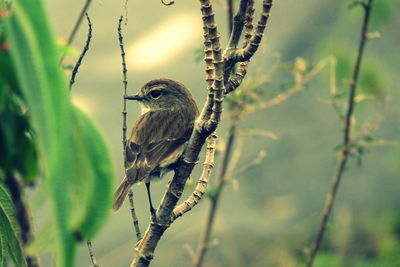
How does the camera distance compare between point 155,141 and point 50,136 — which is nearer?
point 50,136

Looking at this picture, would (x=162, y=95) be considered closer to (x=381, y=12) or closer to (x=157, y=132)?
(x=157, y=132)

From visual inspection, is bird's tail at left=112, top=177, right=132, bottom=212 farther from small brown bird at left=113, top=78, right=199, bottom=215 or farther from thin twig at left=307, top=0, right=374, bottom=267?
thin twig at left=307, top=0, right=374, bottom=267

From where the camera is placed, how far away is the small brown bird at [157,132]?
2908mm

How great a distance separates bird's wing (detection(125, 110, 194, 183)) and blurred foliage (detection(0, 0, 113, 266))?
1703mm

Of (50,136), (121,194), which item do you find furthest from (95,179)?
(121,194)

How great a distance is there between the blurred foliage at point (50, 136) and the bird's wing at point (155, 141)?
1.70m

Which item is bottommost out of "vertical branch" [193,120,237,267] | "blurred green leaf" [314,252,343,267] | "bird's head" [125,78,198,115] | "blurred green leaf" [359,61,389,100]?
"blurred green leaf" [314,252,343,267]

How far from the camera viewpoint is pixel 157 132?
3.20 meters

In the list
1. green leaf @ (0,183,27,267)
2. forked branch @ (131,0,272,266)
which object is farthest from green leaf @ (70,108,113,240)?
forked branch @ (131,0,272,266)

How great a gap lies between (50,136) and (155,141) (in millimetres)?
2122

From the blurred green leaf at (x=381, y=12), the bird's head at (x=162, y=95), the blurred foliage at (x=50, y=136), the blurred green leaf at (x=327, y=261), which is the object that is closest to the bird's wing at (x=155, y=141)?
the bird's head at (x=162, y=95)

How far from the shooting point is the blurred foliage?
1.01 meters

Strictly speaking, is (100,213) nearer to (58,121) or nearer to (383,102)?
(58,121)

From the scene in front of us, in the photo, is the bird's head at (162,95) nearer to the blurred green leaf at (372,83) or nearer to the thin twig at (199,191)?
the thin twig at (199,191)
